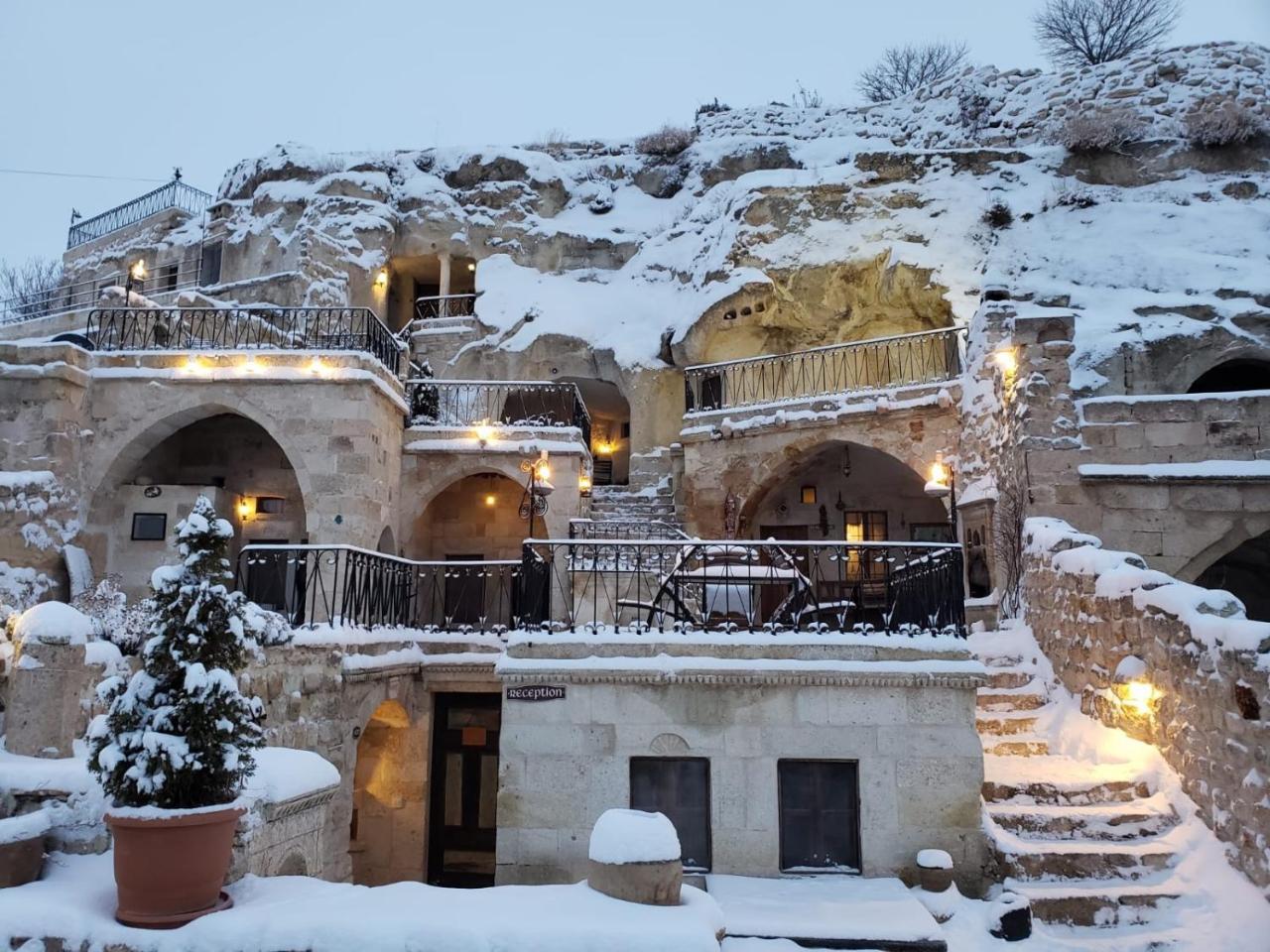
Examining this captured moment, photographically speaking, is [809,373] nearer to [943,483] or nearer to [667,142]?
[943,483]

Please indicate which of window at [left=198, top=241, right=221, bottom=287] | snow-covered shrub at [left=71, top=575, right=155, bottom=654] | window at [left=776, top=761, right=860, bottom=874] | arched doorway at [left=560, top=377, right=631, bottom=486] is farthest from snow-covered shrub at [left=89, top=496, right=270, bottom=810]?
window at [left=198, top=241, right=221, bottom=287]

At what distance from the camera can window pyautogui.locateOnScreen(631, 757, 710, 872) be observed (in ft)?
25.4

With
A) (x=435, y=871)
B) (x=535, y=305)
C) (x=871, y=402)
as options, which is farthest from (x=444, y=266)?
(x=435, y=871)

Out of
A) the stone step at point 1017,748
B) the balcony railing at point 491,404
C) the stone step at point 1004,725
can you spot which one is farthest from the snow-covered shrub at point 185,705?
the balcony railing at point 491,404

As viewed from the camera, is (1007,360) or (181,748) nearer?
(181,748)

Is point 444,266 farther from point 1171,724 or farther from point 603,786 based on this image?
point 1171,724

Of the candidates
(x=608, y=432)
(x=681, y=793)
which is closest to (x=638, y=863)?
(x=681, y=793)

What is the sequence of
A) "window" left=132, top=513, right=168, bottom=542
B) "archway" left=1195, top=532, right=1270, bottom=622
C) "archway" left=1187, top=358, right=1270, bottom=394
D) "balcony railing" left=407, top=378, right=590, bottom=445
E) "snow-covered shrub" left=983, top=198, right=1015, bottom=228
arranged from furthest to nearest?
"snow-covered shrub" left=983, top=198, right=1015, bottom=228, "balcony railing" left=407, top=378, right=590, bottom=445, "archway" left=1187, top=358, right=1270, bottom=394, "archway" left=1195, top=532, right=1270, bottom=622, "window" left=132, top=513, right=168, bottom=542

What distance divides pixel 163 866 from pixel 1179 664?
25.6 ft

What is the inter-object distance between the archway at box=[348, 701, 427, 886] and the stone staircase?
7.09m

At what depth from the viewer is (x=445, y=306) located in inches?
918

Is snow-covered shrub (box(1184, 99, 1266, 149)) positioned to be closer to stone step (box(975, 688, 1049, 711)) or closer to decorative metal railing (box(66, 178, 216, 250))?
stone step (box(975, 688, 1049, 711))

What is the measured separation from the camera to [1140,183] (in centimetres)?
1933

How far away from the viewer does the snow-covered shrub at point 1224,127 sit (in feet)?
61.2
